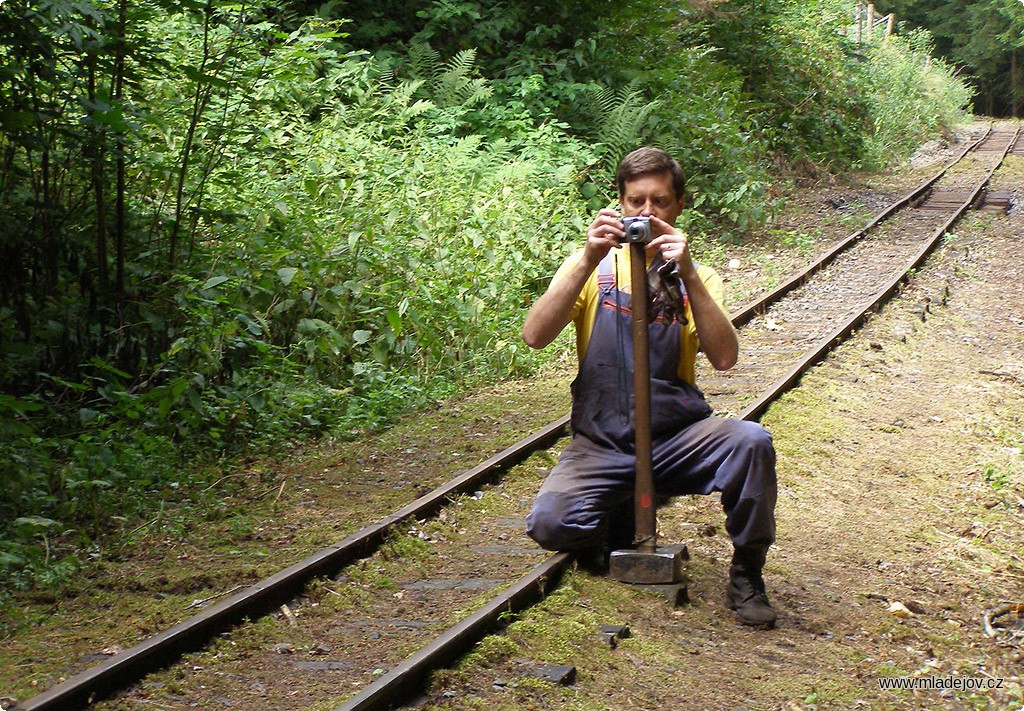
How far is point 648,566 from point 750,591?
438mm

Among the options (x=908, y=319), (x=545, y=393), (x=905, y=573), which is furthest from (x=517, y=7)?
(x=905, y=573)

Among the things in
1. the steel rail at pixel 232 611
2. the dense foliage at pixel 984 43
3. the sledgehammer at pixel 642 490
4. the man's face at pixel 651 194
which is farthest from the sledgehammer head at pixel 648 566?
the dense foliage at pixel 984 43

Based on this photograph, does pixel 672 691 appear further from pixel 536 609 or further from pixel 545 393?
pixel 545 393

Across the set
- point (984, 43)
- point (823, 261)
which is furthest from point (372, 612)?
point (984, 43)

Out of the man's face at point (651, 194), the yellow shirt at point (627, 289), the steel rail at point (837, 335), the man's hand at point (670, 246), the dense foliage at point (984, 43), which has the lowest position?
the steel rail at point (837, 335)

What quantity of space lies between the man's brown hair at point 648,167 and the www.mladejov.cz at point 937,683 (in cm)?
205

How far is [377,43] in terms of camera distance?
47.3 ft

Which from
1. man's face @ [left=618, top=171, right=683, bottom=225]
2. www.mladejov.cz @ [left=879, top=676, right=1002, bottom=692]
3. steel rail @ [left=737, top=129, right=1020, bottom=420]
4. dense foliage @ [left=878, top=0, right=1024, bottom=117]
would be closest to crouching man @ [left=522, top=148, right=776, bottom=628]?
man's face @ [left=618, top=171, right=683, bottom=225]

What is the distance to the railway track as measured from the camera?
3844mm

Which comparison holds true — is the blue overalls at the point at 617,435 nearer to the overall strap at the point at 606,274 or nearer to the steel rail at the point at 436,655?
the overall strap at the point at 606,274

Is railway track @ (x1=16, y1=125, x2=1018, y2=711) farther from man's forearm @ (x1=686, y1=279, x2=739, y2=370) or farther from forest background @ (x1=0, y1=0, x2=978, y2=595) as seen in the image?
man's forearm @ (x1=686, y1=279, x2=739, y2=370)

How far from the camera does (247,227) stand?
8438 millimetres

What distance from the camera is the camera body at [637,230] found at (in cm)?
425

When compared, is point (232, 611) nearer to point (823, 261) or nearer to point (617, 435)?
point (617, 435)
